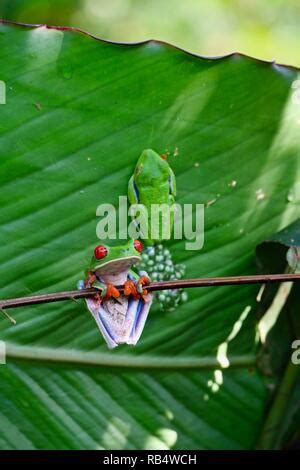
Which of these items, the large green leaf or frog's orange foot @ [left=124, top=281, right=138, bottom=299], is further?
the large green leaf

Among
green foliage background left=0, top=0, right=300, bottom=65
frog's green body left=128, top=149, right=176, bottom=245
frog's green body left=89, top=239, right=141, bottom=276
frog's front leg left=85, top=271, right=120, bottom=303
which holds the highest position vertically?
frog's green body left=89, top=239, right=141, bottom=276

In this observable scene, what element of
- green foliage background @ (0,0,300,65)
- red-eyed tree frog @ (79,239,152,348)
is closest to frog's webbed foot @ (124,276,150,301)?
red-eyed tree frog @ (79,239,152,348)

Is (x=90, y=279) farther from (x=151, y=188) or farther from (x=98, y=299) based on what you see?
(x=151, y=188)

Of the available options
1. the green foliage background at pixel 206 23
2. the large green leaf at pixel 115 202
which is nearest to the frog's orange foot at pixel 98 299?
the large green leaf at pixel 115 202

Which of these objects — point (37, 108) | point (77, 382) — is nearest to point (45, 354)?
point (77, 382)

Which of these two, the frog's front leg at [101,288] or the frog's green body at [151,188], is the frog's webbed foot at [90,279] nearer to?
the frog's front leg at [101,288]

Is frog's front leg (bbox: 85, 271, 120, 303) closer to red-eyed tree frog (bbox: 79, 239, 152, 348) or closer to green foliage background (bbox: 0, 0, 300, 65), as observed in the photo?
red-eyed tree frog (bbox: 79, 239, 152, 348)
